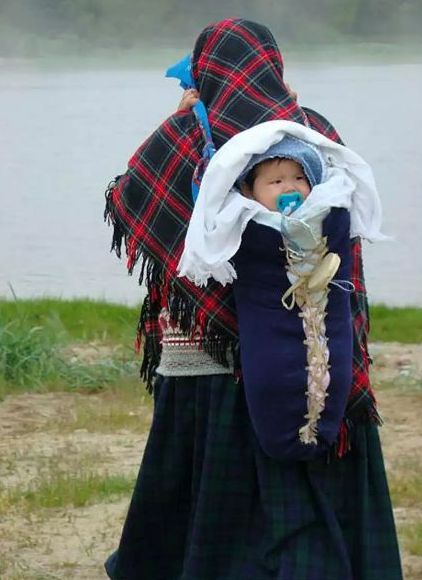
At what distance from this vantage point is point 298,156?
136 inches

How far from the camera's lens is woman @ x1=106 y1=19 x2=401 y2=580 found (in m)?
3.64

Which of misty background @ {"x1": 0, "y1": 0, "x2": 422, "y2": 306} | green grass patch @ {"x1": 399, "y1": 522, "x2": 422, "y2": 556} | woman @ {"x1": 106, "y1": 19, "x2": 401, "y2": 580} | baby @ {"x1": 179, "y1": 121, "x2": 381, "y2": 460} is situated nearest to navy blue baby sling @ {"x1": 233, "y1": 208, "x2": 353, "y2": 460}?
baby @ {"x1": 179, "y1": 121, "x2": 381, "y2": 460}

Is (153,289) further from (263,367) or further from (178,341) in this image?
(263,367)

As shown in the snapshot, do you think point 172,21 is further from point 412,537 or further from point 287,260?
point 287,260

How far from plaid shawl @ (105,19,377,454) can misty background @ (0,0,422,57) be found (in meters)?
6.14

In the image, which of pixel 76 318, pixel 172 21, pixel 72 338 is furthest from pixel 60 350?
pixel 172 21

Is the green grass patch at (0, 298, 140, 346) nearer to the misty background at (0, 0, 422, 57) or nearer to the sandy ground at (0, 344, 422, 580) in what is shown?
the sandy ground at (0, 344, 422, 580)

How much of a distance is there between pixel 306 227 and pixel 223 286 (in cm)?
31

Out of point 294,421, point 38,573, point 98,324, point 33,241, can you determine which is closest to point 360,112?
point 33,241

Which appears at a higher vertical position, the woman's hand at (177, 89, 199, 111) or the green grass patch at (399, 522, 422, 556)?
the woman's hand at (177, 89, 199, 111)

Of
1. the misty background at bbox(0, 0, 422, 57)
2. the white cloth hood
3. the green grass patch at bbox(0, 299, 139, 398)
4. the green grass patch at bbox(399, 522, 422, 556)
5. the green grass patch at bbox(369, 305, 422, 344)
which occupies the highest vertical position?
the misty background at bbox(0, 0, 422, 57)

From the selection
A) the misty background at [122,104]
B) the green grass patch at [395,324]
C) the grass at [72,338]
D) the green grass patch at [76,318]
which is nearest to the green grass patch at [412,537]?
the grass at [72,338]

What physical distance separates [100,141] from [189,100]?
26.0ft

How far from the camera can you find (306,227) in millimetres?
3406
